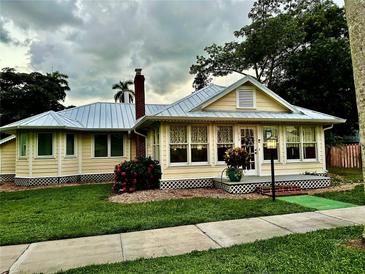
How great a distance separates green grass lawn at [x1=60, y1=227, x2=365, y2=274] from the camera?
3.23m

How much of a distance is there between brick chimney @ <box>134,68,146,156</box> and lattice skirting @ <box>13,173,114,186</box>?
2723 mm

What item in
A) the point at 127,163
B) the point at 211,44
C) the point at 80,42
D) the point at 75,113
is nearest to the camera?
the point at 127,163

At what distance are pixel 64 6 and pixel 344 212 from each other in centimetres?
1116

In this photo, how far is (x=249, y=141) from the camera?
11.1 metres

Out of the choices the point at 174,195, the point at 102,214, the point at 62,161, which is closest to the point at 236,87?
the point at 174,195

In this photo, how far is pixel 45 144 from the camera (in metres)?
12.9

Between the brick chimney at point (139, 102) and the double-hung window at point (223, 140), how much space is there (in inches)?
171

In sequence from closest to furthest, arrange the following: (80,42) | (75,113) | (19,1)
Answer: (19,1) → (80,42) → (75,113)

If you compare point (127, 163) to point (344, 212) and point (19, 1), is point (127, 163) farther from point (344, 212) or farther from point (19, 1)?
point (344, 212)

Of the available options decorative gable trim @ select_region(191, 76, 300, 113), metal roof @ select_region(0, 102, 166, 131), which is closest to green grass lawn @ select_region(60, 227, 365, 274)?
decorative gable trim @ select_region(191, 76, 300, 113)

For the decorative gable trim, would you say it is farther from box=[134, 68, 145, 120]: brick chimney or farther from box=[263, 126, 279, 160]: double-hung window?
box=[134, 68, 145, 120]: brick chimney

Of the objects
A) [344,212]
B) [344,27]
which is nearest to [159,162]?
[344,212]

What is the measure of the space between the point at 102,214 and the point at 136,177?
3764 mm

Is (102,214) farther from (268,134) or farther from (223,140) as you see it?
(268,134)
